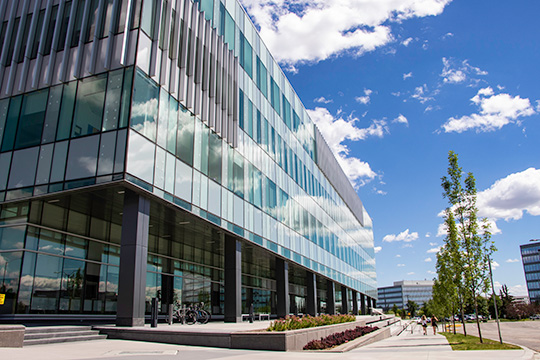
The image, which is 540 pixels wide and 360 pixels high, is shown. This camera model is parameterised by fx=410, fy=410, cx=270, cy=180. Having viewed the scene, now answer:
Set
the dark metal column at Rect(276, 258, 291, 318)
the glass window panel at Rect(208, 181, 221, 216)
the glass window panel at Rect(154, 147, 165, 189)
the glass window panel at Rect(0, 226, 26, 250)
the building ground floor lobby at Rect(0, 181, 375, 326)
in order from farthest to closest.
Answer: the dark metal column at Rect(276, 258, 291, 318)
the glass window panel at Rect(208, 181, 221, 216)
the glass window panel at Rect(0, 226, 26, 250)
the glass window panel at Rect(154, 147, 165, 189)
the building ground floor lobby at Rect(0, 181, 375, 326)

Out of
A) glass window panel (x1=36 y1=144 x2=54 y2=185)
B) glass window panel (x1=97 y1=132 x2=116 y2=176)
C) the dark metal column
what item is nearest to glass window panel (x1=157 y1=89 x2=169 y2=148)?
glass window panel (x1=97 y1=132 x2=116 y2=176)

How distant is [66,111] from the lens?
18.5m

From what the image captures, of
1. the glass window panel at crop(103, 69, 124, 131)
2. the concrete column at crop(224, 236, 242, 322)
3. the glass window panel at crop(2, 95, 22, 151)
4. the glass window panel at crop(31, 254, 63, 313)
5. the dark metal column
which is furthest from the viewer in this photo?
the dark metal column

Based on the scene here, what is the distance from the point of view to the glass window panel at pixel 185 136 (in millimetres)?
20391

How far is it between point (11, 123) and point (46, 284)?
7.98 m

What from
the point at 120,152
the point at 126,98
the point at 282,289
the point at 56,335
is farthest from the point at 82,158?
the point at 282,289

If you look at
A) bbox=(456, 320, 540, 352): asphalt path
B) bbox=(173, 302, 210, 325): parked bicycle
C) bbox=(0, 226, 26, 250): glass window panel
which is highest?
bbox=(0, 226, 26, 250): glass window panel

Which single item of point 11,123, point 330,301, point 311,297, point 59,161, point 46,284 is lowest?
point 330,301

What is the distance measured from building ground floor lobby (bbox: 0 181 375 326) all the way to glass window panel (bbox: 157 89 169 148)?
2.75 metres

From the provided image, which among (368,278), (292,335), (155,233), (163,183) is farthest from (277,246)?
(368,278)

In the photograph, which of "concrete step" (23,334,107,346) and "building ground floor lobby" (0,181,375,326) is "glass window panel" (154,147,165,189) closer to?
"building ground floor lobby" (0,181,375,326)

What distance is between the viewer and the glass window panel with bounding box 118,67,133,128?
16969mm

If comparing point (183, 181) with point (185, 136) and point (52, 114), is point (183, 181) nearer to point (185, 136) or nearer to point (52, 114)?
point (185, 136)

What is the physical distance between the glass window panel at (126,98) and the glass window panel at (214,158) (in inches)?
273
